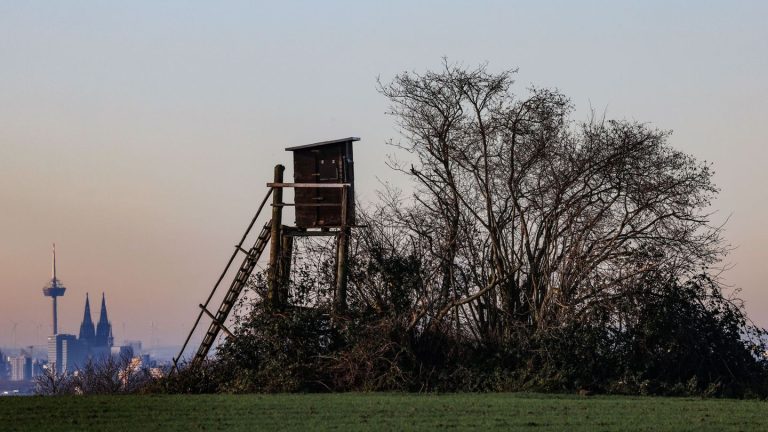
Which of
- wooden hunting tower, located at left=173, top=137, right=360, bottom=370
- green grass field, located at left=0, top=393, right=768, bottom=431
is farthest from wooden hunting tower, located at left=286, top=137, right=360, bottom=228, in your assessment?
green grass field, located at left=0, top=393, right=768, bottom=431

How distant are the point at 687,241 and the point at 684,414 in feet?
31.4

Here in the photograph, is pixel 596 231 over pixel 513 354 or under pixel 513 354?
over

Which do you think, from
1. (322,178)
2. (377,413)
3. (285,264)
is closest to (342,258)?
(285,264)

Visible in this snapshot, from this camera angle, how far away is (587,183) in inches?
1344

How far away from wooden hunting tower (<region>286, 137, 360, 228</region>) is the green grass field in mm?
7866

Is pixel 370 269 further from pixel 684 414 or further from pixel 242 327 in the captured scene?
pixel 684 414

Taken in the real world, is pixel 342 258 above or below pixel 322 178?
below

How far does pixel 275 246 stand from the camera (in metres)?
35.1

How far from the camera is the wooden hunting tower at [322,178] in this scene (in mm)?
35969

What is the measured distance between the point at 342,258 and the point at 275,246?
2029 millimetres

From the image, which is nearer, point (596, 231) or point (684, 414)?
point (684, 414)

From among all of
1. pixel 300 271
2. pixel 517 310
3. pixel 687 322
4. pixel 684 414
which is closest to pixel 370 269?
pixel 300 271

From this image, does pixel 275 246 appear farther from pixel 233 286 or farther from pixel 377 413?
pixel 377 413

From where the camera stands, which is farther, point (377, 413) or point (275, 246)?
point (275, 246)
